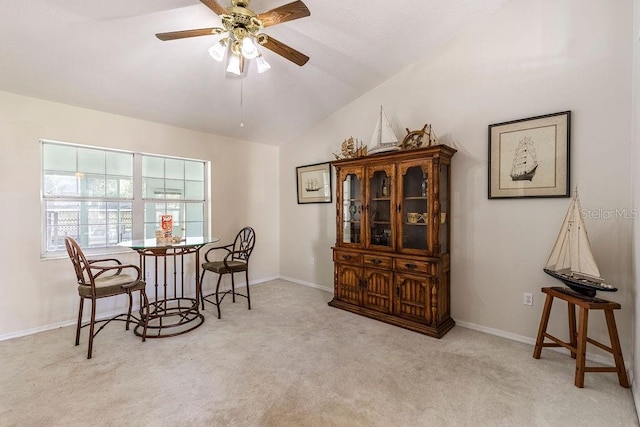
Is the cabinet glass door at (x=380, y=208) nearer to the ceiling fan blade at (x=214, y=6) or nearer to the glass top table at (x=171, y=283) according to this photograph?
the glass top table at (x=171, y=283)

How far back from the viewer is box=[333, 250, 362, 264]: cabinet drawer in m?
3.37

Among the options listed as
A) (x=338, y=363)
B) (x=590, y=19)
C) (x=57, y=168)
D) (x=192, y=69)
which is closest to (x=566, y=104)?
(x=590, y=19)

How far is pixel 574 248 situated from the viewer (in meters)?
2.16

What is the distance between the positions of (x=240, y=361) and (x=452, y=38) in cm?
365

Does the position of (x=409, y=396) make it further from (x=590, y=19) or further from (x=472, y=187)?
(x=590, y=19)

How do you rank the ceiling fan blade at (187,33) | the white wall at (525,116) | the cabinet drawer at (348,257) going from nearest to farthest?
1. the ceiling fan blade at (187,33)
2. the white wall at (525,116)
3. the cabinet drawer at (348,257)

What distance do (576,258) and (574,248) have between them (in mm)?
74

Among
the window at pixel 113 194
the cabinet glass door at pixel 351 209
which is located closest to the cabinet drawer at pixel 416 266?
the cabinet glass door at pixel 351 209

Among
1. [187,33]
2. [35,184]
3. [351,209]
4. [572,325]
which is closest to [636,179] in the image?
[572,325]

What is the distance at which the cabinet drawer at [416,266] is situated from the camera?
277cm

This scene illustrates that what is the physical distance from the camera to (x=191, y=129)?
153 inches

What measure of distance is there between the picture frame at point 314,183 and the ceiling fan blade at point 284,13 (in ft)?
7.82

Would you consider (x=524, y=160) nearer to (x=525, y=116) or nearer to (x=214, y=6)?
(x=525, y=116)

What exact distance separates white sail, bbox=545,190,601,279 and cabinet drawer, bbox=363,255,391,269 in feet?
4.51
